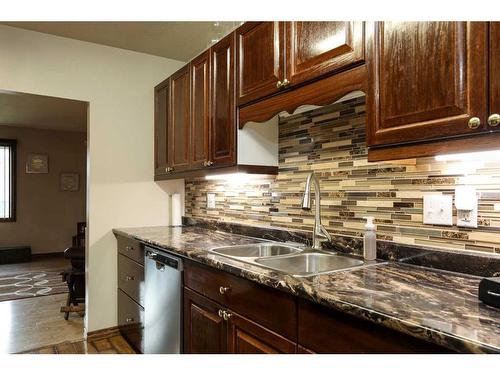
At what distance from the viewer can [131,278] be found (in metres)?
2.60

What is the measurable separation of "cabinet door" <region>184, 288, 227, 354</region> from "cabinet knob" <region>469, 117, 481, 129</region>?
120 centimetres

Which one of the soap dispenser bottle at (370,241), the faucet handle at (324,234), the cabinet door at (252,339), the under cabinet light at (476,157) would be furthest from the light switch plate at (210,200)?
the under cabinet light at (476,157)

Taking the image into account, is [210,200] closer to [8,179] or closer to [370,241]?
[370,241]

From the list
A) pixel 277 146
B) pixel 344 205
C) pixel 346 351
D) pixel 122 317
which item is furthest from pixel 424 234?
pixel 122 317

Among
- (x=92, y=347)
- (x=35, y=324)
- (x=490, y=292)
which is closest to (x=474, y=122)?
(x=490, y=292)

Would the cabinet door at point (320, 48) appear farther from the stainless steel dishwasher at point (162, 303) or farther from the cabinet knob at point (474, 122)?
the stainless steel dishwasher at point (162, 303)

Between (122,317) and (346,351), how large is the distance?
2309 mm

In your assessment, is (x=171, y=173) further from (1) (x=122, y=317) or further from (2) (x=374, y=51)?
(2) (x=374, y=51)

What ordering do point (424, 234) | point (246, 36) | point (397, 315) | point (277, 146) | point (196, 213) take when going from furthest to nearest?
point (196, 213) < point (277, 146) < point (246, 36) < point (424, 234) < point (397, 315)

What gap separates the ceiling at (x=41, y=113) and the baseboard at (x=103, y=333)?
2620 millimetres

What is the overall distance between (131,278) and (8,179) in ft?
16.9

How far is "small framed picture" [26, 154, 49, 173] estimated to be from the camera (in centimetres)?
644

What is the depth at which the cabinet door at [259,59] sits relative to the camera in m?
1.69

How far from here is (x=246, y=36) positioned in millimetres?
1915
